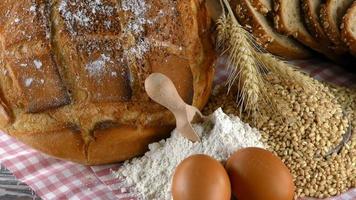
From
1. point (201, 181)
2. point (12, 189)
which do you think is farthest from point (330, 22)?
point (12, 189)

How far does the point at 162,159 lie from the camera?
2.07m

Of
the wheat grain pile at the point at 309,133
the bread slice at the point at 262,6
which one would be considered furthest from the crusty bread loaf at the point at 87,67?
the bread slice at the point at 262,6

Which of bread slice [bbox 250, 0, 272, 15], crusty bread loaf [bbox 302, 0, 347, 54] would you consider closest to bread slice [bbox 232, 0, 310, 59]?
bread slice [bbox 250, 0, 272, 15]

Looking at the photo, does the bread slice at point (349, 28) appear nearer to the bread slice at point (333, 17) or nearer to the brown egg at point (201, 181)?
the bread slice at point (333, 17)

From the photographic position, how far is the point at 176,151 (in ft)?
6.70

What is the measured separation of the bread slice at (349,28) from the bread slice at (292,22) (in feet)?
0.55

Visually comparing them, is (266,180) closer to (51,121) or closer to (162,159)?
(162,159)

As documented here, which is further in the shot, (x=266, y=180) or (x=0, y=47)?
(x=0, y=47)

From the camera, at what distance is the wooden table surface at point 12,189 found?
2133mm

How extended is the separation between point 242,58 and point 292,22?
22.0 inches

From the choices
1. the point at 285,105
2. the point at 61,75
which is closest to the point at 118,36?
the point at 61,75

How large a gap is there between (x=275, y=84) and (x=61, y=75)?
0.87 m

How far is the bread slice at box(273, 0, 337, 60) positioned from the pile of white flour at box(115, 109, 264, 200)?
1.95 feet

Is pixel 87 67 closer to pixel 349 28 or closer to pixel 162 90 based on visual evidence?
pixel 162 90
